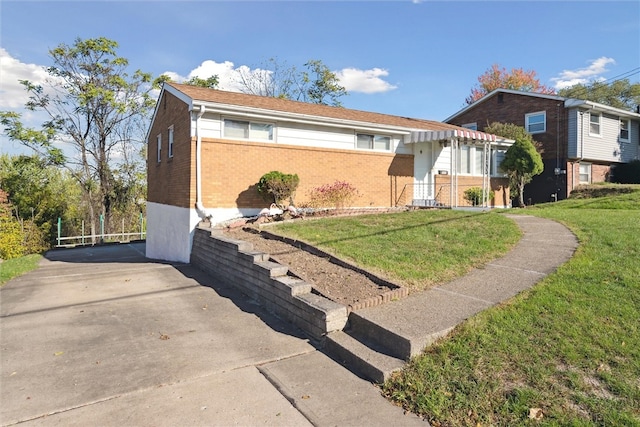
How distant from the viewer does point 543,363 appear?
3.39 meters

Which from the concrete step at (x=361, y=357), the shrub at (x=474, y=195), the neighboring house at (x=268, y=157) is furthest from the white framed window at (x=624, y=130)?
the concrete step at (x=361, y=357)

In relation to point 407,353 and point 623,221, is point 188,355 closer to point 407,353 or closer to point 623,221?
point 407,353

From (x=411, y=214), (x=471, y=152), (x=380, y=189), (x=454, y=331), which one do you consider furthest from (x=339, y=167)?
(x=454, y=331)

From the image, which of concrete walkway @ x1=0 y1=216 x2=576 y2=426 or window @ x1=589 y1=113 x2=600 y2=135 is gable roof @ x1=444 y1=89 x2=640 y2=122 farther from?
concrete walkway @ x1=0 y1=216 x2=576 y2=426

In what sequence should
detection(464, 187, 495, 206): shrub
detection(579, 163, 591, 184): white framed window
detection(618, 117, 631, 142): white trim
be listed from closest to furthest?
detection(464, 187, 495, 206): shrub, detection(579, 163, 591, 184): white framed window, detection(618, 117, 631, 142): white trim

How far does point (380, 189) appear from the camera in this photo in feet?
45.4

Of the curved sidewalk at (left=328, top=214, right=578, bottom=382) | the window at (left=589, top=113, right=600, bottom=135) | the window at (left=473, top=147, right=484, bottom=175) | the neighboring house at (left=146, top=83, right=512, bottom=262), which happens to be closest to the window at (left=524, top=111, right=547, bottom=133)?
the window at (left=589, top=113, right=600, bottom=135)

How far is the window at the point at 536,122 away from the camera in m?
20.8

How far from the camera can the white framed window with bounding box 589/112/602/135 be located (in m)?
20.1

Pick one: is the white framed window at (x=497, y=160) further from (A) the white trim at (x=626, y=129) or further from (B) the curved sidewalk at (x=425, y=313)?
(B) the curved sidewalk at (x=425, y=313)

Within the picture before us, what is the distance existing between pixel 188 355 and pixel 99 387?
0.92 meters

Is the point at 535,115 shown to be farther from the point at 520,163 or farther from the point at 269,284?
the point at 269,284

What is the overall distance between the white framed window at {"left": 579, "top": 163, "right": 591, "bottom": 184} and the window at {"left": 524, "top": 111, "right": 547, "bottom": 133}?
271 cm

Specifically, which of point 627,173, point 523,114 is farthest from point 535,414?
point 627,173
